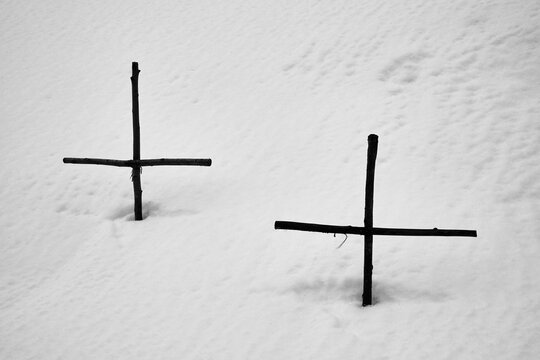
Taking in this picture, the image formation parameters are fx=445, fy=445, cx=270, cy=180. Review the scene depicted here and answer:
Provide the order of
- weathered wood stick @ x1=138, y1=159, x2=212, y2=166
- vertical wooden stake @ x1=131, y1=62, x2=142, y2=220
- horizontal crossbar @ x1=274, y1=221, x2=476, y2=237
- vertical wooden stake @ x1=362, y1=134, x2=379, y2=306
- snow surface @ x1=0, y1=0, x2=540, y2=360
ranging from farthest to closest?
1. vertical wooden stake @ x1=131, y1=62, x2=142, y2=220
2. weathered wood stick @ x1=138, y1=159, x2=212, y2=166
3. snow surface @ x1=0, y1=0, x2=540, y2=360
4. vertical wooden stake @ x1=362, y1=134, x2=379, y2=306
5. horizontal crossbar @ x1=274, y1=221, x2=476, y2=237

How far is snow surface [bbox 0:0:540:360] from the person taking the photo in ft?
16.7

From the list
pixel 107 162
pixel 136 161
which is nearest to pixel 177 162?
pixel 136 161

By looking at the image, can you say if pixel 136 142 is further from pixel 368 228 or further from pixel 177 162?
pixel 368 228

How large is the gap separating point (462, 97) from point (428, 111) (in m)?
0.68

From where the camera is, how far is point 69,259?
23.3ft

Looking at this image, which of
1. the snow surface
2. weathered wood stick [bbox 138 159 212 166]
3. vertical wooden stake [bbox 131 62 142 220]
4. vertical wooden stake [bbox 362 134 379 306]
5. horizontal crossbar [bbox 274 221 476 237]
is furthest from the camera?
vertical wooden stake [bbox 131 62 142 220]

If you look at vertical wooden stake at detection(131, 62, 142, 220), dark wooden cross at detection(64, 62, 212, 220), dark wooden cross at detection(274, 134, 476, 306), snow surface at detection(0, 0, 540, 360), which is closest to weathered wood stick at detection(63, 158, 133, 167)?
dark wooden cross at detection(64, 62, 212, 220)

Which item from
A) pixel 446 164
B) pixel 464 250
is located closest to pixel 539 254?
pixel 464 250

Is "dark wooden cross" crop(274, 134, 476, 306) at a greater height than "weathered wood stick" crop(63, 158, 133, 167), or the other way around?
"weathered wood stick" crop(63, 158, 133, 167)

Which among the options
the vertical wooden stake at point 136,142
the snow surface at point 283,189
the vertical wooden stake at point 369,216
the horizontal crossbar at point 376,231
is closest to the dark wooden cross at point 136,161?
the vertical wooden stake at point 136,142

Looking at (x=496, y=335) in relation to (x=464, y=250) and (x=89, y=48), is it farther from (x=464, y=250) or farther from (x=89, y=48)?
(x=89, y=48)

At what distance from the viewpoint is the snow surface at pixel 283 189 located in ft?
16.7

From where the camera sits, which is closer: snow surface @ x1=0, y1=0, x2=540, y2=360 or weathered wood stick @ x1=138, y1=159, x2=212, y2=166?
snow surface @ x1=0, y1=0, x2=540, y2=360

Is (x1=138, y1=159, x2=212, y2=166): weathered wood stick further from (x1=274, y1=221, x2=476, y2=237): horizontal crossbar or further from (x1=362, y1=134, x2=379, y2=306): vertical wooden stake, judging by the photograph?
(x1=362, y1=134, x2=379, y2=306): vertical wooden stake
